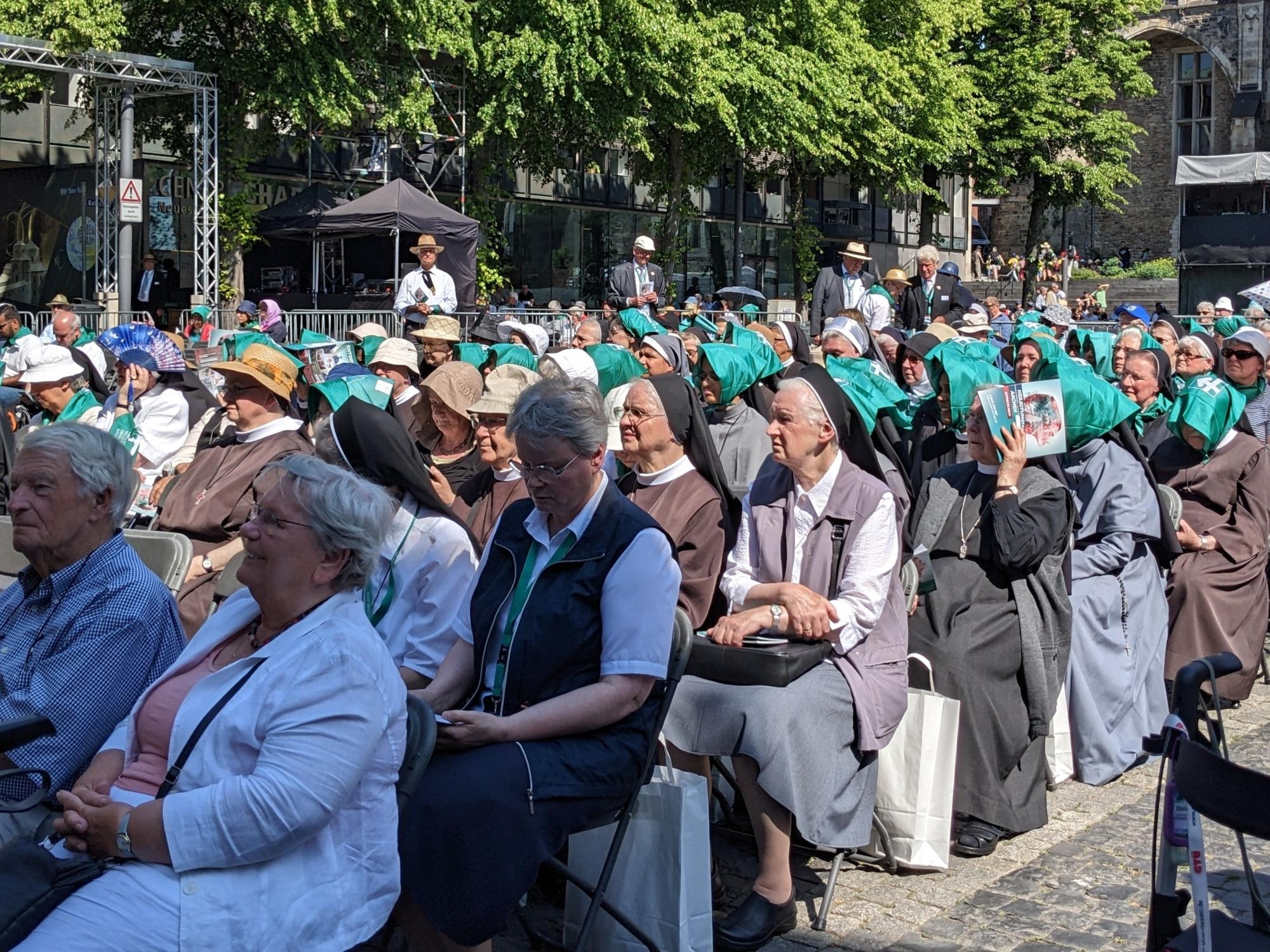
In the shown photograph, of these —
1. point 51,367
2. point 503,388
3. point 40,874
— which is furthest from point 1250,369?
point 40,874

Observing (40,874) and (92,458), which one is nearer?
(40,874)

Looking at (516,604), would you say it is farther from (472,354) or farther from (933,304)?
(933,304)

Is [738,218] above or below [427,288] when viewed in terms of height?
above

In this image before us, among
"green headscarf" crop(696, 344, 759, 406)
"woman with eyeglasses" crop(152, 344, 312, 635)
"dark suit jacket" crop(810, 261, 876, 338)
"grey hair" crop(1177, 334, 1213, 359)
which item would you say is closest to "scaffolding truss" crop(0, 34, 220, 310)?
"dark suit jacket" crop(810, 261, 876, 338)

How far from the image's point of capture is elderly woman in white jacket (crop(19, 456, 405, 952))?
10.4 feet

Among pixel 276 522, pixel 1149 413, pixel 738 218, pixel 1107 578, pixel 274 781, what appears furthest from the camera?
pixel 738 218

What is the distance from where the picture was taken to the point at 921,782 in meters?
5.34

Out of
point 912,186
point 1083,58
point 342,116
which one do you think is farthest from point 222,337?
point 1083,58

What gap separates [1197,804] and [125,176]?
21147mm

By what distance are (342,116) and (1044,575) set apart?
65.7ft

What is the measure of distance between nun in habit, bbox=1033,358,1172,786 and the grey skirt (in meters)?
1.85

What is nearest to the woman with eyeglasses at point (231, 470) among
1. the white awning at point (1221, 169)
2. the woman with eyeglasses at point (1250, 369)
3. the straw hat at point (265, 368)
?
the straw hat at point (265, 368)

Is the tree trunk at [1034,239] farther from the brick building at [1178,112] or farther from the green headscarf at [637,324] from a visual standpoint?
the green headscarf at [637,324]

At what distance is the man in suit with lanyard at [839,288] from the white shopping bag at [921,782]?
9.76 metres
